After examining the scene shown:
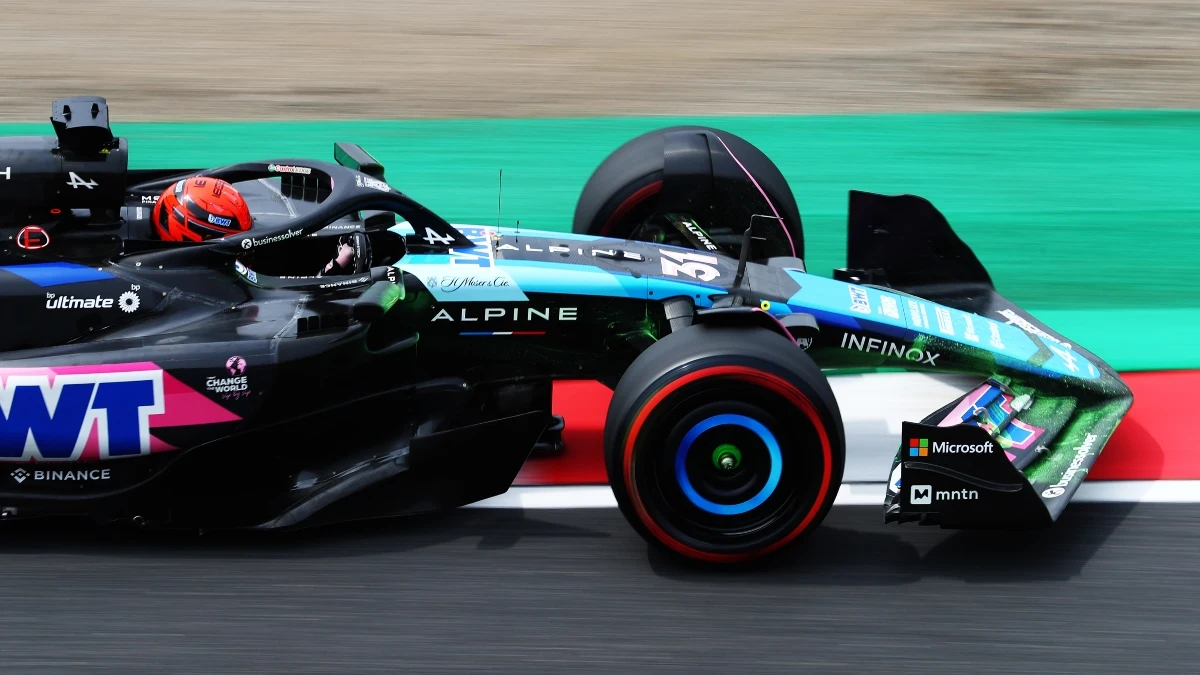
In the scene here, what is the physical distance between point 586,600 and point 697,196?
238 centimetres

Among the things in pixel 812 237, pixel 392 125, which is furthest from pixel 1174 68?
pixel 392 125

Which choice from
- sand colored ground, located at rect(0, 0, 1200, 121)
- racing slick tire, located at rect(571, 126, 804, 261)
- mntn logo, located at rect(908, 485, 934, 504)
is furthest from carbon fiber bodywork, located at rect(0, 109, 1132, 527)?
sand colored ground, located at rect(0, 0, 1200, 121)

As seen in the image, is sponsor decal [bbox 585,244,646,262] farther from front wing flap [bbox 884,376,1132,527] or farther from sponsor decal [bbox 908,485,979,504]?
sponsor decal [bbox 908,485,979,504]

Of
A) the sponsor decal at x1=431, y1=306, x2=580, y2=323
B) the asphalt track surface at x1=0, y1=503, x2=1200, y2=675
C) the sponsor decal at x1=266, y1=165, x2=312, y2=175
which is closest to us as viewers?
the asphalt track surface at x1=0, y1=503, x2=1200, y2=675

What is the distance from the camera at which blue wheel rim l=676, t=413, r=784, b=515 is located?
438cm

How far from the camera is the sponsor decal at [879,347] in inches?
200

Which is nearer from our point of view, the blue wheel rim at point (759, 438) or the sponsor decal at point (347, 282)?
the blue wheel rim at point (759, 438)

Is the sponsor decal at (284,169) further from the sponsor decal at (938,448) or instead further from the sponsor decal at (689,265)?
the sponsor decal at (938,448)

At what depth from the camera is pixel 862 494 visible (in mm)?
5129

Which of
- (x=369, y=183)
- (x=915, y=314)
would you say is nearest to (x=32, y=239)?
(x=369, y=183)

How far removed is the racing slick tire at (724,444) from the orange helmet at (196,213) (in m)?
1.72

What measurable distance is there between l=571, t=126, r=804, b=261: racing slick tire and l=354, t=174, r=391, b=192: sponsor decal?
130 cm

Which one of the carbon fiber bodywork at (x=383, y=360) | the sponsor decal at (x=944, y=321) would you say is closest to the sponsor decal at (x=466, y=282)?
the carbon fiber bodywork at (x=383, y=360)

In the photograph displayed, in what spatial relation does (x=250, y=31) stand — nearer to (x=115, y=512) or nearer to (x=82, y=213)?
(x=82, y=213)
